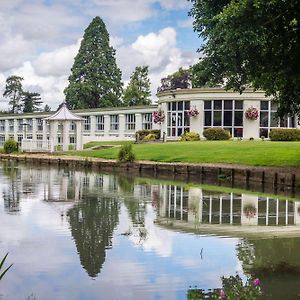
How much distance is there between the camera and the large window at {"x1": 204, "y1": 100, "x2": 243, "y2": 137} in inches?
1784

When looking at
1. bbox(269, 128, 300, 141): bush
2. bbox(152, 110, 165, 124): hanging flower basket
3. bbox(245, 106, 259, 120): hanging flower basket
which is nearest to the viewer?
bbox(269, 128, 300, 141): bush

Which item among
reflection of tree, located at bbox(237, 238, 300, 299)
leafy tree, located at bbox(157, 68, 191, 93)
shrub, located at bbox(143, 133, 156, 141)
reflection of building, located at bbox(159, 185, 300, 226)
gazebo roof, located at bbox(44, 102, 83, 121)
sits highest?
leafy tree, located at bbox(157, 68, 191, 93)

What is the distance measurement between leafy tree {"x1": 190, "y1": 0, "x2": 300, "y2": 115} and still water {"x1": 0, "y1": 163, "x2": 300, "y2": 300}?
4002 millimetres

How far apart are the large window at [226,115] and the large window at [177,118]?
1.82 metres

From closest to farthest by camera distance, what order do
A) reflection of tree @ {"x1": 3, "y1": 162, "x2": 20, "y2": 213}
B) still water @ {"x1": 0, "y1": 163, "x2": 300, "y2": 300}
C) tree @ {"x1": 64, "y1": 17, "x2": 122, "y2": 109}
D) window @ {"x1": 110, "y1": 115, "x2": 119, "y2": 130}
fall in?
still water @ {"x1": 0, "y1": 163, "x2": 300, "y2": 300}
reflection of tree @ {"x1": 3, "y1": 162, "x2": 20, "y2": 213}
window @ {"x1": 110, "y1": 115, "x2": 119, "y2": 130}
tree @ {"x1": 64, "y1": 17, "x2": 122, "y2": 109}

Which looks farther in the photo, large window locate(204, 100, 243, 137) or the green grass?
large window locate(204, 100, 243, 137)

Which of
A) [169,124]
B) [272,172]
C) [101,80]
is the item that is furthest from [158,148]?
[101,80]

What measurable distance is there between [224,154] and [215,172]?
14.8 feet

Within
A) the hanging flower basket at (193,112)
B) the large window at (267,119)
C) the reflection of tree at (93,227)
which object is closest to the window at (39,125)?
the hanging flower basket at (193,112)

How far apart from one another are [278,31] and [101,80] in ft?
189

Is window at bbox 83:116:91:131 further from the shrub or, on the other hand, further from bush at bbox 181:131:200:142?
bush at bbox 181:131:200:142

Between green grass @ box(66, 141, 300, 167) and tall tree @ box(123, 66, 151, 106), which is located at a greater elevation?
tall tree @ box(123, 66, 151, 106)

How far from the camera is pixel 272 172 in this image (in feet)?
75.3

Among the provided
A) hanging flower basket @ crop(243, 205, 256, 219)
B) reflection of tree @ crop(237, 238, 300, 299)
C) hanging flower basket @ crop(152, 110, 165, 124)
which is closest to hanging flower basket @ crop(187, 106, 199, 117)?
hanging flower basket @ crop(152, 110, 165, 124)
